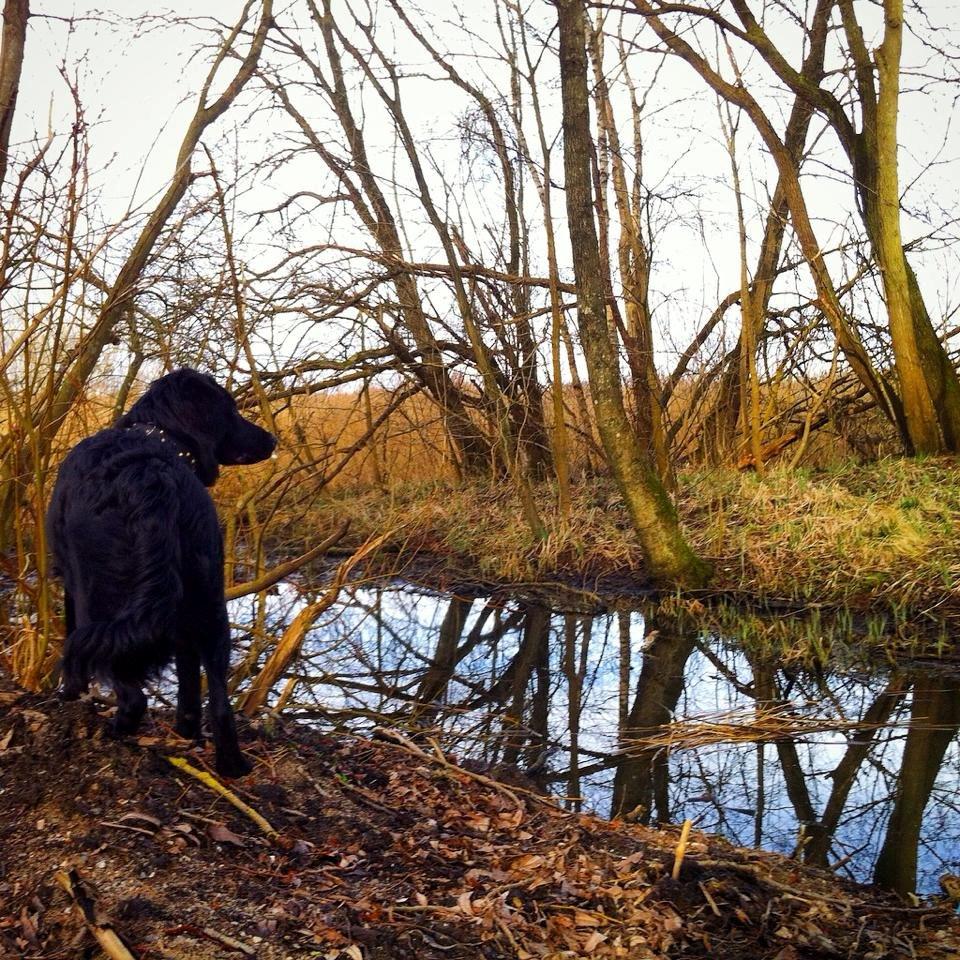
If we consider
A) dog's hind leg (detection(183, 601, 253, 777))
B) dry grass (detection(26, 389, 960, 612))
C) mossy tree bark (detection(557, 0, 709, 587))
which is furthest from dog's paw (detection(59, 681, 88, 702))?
mossy tree bark (detection(557, 0, 709, 587))

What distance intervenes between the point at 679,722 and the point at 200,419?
121 inches

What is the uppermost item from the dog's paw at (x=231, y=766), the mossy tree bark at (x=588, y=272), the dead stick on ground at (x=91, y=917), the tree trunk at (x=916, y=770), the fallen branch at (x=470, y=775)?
the mossy tree bark at (x=588, y=272)

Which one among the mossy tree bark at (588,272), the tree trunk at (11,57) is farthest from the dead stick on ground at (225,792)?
the mossy tree bark at (588,272)

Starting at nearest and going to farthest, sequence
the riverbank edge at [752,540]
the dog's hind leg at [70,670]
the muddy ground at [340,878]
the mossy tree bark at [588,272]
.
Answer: the muddy ground at [340,878] → the dog's hind leg at [70,670] → the mossy tree bark at [588,272] → the riverbank edge at [752,540]

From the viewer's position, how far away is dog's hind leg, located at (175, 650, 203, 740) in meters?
3.21

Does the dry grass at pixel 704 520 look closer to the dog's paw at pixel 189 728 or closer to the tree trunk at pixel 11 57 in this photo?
the tree trunk at pixel 11 57

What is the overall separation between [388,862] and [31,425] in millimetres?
2212

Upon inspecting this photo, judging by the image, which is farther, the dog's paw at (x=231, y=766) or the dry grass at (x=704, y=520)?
the dry grass at (x=704, y=520)

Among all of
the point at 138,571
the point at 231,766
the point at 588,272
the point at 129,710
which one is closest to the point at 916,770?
the point at 231,766

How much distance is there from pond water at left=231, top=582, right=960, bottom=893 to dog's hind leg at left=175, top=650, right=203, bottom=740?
775 mm

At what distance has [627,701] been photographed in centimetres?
564

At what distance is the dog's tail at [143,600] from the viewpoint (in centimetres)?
281

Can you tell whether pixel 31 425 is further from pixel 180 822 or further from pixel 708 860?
pixel 708 860

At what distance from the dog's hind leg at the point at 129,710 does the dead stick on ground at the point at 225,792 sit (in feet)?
0.58
